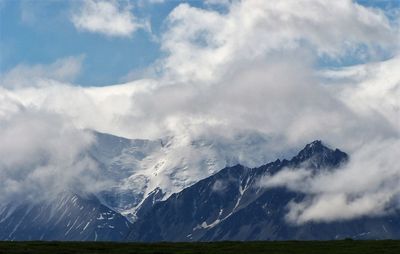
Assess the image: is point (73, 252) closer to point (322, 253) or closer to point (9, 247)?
point (9, 247)

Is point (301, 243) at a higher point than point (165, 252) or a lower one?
higher

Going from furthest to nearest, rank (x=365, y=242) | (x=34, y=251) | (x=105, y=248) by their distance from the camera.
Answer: (x=365, y=242) < (x=105, y=248) < (x=34, y=251)

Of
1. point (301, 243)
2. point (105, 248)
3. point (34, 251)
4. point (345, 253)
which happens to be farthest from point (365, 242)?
point (34, 251)

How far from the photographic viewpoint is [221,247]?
525ft

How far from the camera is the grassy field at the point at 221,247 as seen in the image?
5851 inches

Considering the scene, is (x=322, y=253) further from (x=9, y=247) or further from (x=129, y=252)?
(x=9, y=247)

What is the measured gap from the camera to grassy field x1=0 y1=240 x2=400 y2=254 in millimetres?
148625

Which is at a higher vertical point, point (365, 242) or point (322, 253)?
point (365, 242)

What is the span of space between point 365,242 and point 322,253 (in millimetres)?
24431

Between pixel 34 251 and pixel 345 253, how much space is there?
50.5m

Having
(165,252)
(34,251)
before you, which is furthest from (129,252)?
(34,251)

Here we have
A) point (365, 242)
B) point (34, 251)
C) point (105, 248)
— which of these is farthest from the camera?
point (365, 242)

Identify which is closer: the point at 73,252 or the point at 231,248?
the point at 73,252

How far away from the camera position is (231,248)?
517 ft
